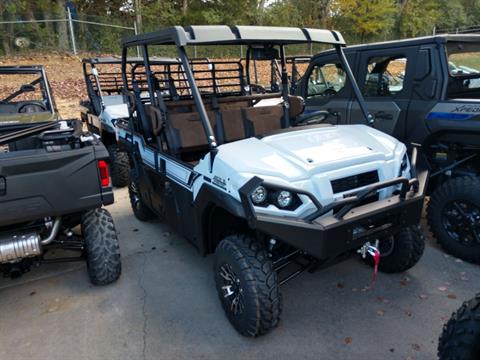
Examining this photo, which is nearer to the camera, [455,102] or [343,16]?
[455,102]

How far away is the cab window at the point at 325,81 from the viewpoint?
5.38 metres

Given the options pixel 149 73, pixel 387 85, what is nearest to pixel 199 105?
pixel 149 73

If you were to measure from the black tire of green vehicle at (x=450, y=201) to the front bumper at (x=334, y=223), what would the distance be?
4.34 feet

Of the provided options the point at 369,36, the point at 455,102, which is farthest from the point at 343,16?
the point at 455,102

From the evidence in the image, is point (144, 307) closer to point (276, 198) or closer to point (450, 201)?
point (276, 198)

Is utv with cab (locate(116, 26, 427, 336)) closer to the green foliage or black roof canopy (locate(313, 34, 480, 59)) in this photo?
black roof canopy (locate(313, 34, 480, 59))

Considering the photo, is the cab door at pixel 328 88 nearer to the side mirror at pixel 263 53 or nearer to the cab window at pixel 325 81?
the cab window at pixel 325 81

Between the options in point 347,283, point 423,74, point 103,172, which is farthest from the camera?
point 423,74

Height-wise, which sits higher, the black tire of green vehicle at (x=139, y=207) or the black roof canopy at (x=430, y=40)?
the black roof canopy at (x=430, y=40)

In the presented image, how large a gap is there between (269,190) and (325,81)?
3.67m

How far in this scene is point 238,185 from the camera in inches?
97.9

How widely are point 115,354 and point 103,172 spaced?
137 cm

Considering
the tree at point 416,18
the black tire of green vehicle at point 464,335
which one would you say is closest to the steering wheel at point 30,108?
the black tire of green vehicle at point 464,335

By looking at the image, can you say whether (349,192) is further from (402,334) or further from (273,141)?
(402,334)
